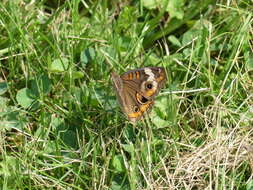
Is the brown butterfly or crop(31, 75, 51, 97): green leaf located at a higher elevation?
the brown butterfly

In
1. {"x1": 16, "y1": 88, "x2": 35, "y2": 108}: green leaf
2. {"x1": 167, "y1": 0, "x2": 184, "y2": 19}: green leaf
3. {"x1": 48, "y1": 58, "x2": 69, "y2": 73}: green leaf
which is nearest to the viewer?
{"x1": 16, "y1": 88, "x2": 35, "y2": 108}: green leaf

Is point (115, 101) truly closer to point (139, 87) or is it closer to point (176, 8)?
point (139, 87)

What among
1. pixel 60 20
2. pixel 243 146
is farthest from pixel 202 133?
pixel 60 20

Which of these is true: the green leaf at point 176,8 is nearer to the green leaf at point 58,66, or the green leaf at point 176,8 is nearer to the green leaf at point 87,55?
the green leaf at point 87,55

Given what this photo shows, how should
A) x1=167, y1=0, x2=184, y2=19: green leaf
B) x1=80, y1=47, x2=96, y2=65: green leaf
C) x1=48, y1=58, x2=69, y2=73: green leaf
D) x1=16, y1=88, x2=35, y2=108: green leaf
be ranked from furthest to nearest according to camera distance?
x1=167, y1=0, x2=184, y2=19: green leaf → x1=80, y1=47, x2=96, y2=65: green leaf → x1=48, y1=58, x2=69, y2=73: green leaf → x1=16, y1=88, x2=35, y2=108: green leaf

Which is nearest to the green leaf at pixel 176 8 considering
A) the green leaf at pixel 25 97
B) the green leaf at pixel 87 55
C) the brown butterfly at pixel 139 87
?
the green leaf at pixel 87 55

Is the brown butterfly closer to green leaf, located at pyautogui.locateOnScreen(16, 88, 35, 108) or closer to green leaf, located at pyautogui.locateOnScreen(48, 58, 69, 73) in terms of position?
green leaf, located at pyautogui.locateOnScreen(48, 58, 69, 73)

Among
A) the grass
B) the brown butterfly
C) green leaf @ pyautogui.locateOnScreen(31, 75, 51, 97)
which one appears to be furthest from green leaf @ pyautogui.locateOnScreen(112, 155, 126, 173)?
green leaf @ pyautogui.locateOnScreen(31, 75, 51, 97)

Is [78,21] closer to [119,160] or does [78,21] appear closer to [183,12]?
[183,12]

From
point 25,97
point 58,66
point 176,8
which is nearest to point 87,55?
point 58,66
